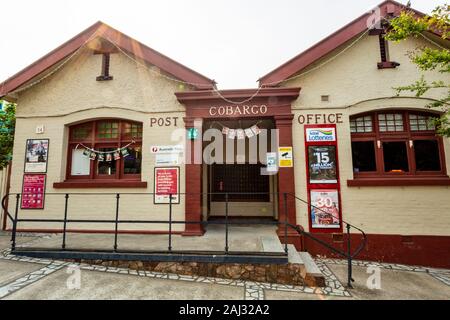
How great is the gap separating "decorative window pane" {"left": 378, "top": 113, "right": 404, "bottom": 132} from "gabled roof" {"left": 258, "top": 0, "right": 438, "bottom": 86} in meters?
2.32

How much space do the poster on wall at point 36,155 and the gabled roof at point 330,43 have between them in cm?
701

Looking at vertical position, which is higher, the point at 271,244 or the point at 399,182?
the point at 399,182

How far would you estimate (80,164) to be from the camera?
7.07m

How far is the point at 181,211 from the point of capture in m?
6.31

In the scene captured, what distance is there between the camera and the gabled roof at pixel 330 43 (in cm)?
609

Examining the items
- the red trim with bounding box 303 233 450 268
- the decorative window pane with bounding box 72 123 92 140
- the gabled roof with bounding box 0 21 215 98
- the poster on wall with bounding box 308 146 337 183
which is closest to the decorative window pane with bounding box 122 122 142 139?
the decorative window pane with bounding box 72 123 92 140

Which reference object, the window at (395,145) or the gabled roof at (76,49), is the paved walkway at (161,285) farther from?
the gabled roof at (76,49)

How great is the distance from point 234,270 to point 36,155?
666cm

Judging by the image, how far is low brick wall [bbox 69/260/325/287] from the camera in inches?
168

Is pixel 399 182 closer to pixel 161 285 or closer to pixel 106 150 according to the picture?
pixel 161 285

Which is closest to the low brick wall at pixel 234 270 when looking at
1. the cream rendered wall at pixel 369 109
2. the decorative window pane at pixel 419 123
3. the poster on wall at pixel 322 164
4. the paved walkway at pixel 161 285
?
the paved walkway at pixel 161 285

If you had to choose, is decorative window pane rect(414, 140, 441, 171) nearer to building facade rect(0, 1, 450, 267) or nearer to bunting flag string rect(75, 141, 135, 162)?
building facade rect(0, 1, 450, 267)

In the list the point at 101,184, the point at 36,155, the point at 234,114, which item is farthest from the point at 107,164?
the point at 234,114

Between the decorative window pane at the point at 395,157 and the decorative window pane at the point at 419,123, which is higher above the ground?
the decorative window pane at the point at 419,123
